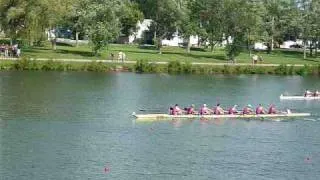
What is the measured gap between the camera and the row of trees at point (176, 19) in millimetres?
94562

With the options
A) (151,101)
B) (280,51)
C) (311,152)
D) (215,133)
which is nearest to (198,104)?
(151,101)

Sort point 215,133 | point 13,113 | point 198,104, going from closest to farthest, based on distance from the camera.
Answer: point 215,133
point 13,113
point 198,104

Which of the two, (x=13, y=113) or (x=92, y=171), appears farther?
(x=13, y=113)

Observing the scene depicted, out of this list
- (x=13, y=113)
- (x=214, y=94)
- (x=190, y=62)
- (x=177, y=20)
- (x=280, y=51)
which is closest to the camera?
(x=13, y=113)


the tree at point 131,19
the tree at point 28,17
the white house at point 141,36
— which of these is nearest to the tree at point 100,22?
the tree at point 28,17

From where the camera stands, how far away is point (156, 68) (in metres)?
95.8

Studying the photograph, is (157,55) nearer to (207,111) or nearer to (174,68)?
(174,68)

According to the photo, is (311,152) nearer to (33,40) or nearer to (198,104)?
(198,104)

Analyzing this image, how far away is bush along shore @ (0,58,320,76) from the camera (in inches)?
3531

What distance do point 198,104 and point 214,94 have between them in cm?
900

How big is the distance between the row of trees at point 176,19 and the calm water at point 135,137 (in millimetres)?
18677

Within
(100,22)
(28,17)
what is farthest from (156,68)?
(28,17)

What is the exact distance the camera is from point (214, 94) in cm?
7550

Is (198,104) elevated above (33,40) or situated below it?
below
